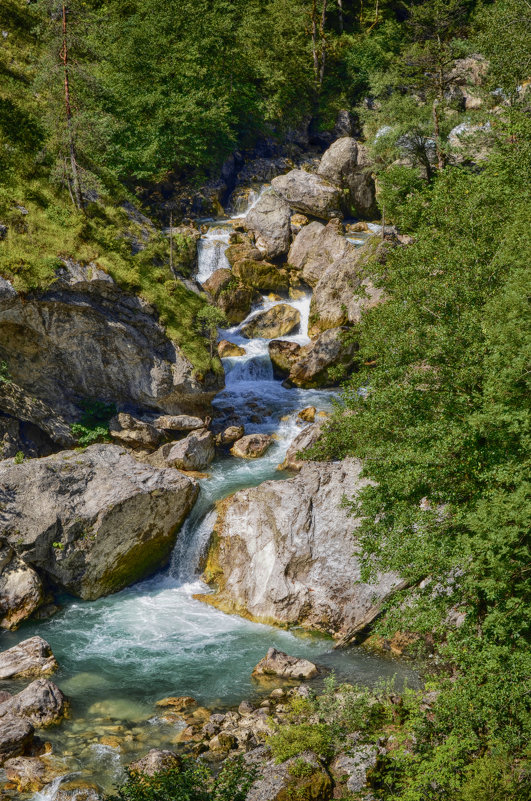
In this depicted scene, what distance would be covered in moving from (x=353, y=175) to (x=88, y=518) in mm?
36953

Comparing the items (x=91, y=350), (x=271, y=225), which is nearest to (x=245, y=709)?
(x=91, y=350)

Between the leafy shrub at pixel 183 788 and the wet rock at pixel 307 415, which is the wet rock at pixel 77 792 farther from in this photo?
the wet rock at pixel 307 415

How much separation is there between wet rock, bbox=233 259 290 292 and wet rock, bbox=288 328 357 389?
7042mm

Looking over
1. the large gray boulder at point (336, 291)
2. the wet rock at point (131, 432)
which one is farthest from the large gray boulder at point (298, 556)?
the large gray boulder at point (336, 291)

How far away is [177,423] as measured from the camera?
2973 cm

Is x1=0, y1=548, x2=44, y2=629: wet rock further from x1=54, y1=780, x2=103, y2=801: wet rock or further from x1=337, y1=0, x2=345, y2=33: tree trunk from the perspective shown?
x1=337, y1=0, x2=345, y2=33: tree trunk

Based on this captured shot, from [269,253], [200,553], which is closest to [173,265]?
[269,253]

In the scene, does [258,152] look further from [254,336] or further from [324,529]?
[324,529]

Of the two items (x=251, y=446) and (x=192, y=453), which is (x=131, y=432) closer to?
(x=192, y=453)

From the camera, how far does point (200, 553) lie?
76.5 feet

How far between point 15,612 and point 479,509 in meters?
17.0

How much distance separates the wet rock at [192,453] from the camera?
27812 millimetres

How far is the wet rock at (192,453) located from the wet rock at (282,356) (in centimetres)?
871

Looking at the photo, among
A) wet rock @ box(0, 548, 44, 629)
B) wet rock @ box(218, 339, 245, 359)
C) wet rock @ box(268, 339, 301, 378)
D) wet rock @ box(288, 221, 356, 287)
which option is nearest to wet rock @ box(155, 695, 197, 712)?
wet rock @ box(0, 548, 44, 629)
